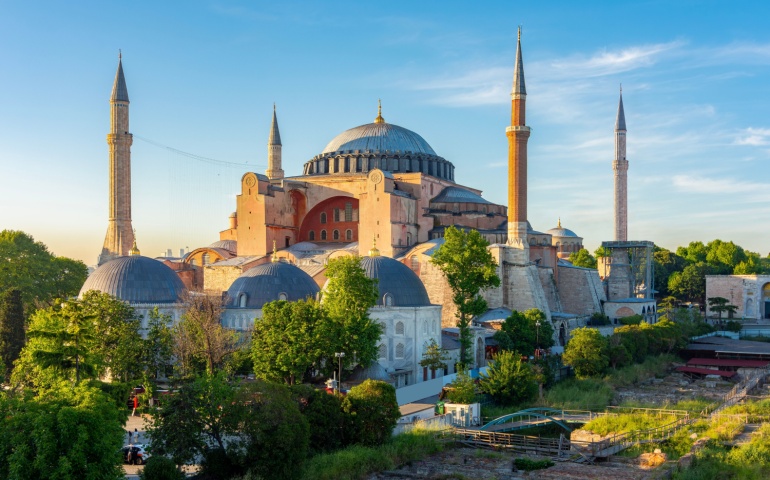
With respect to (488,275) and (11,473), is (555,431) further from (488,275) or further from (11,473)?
(11,473)

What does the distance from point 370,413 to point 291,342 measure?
344 centimetres

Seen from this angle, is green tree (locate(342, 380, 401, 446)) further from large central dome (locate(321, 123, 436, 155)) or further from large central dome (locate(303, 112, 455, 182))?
large central dome (locate(321, 123, 436, 155))

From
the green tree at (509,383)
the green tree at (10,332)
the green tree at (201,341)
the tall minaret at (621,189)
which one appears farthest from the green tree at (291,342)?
the tall minaret at (621,189)

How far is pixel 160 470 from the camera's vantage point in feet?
41.5

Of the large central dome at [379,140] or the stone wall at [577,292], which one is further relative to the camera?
the large central dome at [379,140]

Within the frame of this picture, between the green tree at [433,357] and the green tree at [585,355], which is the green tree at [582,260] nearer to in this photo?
the green tree at [585,355]

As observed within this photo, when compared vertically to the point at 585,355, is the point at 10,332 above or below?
above

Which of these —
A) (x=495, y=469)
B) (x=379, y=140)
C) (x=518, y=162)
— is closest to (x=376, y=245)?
(x=518, y=162)

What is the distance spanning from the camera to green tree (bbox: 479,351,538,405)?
839 inches

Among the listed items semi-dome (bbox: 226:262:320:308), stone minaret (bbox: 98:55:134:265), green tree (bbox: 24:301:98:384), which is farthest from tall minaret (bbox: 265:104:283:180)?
green tree (bbox: 24:301:98:384)

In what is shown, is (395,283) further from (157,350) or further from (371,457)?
(371,457)

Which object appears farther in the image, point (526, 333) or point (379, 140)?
point (379, 140)

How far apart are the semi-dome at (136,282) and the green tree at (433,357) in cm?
681

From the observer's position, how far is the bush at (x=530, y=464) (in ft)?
53.1
